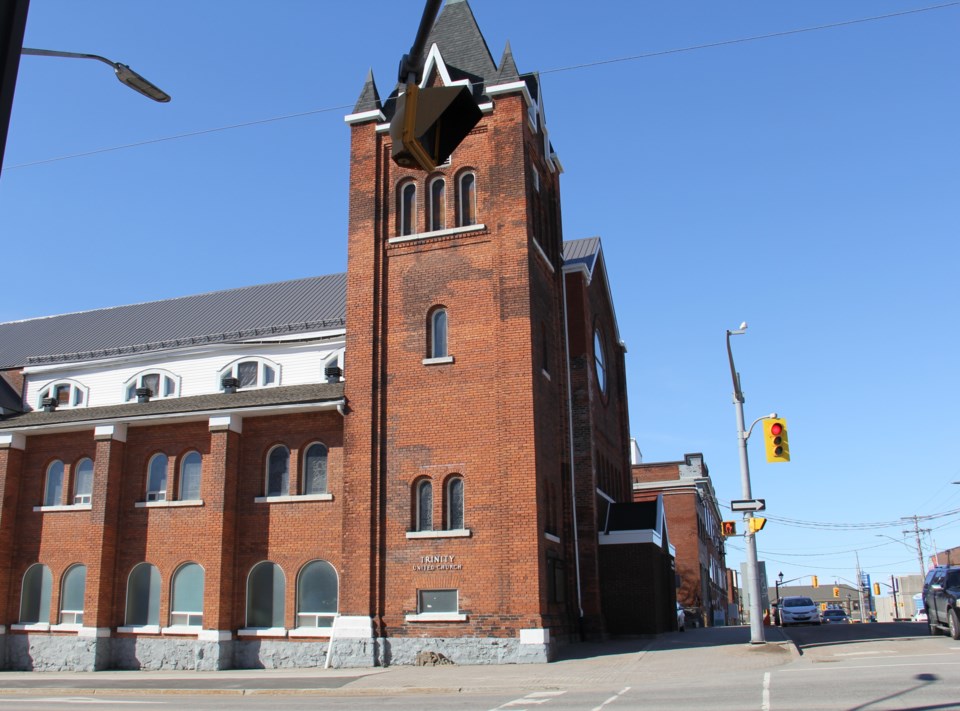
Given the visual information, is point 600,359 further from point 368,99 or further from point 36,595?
point 36,595

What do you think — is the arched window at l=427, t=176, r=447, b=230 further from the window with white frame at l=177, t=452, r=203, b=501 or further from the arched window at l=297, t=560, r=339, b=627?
the arched window at l=297, t=560, r=339, b=627

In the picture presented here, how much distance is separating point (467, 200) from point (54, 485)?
15704 millimetres

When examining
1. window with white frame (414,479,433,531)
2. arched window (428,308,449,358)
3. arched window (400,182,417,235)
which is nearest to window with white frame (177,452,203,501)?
window with white frame (414,479,433,531)

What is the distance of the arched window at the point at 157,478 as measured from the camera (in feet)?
90.0

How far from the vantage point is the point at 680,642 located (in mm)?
26953

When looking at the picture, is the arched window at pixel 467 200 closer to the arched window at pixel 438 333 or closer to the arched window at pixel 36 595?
the arched window at pixel 438 333

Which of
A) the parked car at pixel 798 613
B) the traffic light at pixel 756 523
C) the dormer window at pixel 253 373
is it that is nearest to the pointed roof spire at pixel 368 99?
the dormer window at pixel 253 373

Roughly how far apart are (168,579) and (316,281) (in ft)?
42.8

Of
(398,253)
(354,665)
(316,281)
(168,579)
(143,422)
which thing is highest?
(316,281)

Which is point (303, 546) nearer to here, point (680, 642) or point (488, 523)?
point (488, 523)

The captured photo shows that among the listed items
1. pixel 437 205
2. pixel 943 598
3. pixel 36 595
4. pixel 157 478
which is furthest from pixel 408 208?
pixel 943 598

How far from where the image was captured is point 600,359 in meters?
34.7

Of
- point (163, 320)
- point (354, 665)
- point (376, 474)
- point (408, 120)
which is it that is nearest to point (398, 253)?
point (376, 474)

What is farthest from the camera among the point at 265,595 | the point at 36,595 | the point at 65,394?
the point at 65,394
